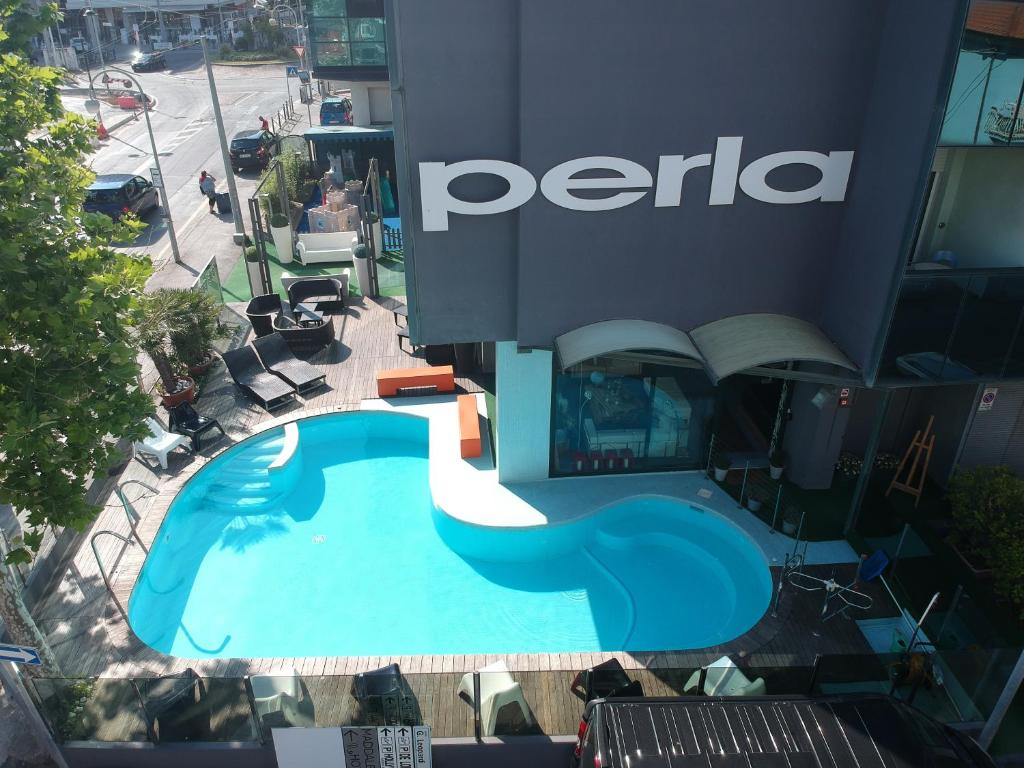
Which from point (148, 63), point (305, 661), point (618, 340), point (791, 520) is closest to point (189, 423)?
point (305, 661)

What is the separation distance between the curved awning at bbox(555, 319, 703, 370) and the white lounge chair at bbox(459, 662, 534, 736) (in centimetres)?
433

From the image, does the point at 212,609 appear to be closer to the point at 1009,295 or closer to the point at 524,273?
the point at 524,273

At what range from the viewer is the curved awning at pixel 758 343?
1062 cm

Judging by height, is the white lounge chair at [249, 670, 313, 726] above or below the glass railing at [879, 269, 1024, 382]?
below

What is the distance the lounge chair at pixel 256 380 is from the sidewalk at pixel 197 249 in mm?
5420

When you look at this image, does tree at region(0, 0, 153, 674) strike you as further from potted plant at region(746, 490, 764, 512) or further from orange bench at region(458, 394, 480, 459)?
potted plant at region(746, 490, 764, 512)

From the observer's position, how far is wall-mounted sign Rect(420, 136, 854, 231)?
10.3 m

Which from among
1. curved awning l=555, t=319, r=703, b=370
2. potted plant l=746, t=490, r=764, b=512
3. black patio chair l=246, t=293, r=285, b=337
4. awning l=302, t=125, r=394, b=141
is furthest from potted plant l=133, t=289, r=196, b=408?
awning l=302, t=125, r=394, b=141

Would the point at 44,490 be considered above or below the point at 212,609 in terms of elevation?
above

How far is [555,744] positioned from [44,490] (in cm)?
639

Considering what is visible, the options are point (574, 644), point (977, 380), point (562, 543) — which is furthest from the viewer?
point (562, 543)

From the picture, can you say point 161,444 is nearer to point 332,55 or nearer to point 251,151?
point 332,55

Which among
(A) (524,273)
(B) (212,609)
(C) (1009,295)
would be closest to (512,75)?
(A) (524,273)

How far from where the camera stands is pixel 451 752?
29.1 ft
